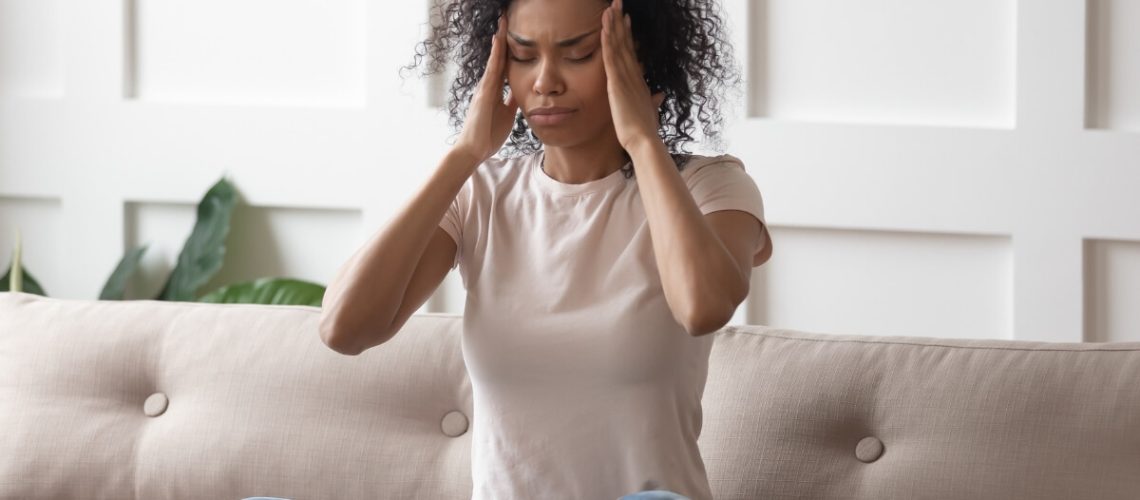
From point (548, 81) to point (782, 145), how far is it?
1.00 meters

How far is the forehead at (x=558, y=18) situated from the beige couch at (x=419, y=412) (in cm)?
52

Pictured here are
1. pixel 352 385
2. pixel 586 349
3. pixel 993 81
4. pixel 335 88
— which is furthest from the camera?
pixel 335 88

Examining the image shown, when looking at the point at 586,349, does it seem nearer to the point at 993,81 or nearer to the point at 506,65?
the point at 506,65

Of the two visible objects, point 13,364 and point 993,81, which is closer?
point 13,364

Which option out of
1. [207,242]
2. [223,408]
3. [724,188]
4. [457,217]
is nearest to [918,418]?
[724,188]

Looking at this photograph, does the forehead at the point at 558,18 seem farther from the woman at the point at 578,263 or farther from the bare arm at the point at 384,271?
the bare arm at the point at 384,271

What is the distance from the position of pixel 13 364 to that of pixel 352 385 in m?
0.53

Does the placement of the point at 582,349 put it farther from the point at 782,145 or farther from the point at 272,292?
the point at 272,292

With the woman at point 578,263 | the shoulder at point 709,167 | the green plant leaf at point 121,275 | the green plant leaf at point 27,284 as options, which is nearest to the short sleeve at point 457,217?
the woman at point 578,263

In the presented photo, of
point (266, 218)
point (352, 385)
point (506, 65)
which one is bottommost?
point (352, 385)

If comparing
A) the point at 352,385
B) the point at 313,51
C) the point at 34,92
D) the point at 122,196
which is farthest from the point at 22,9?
the point at 352,385

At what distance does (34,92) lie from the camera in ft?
9.22

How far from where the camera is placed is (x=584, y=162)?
159cm

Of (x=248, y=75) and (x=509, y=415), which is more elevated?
(x=248, y=75)
